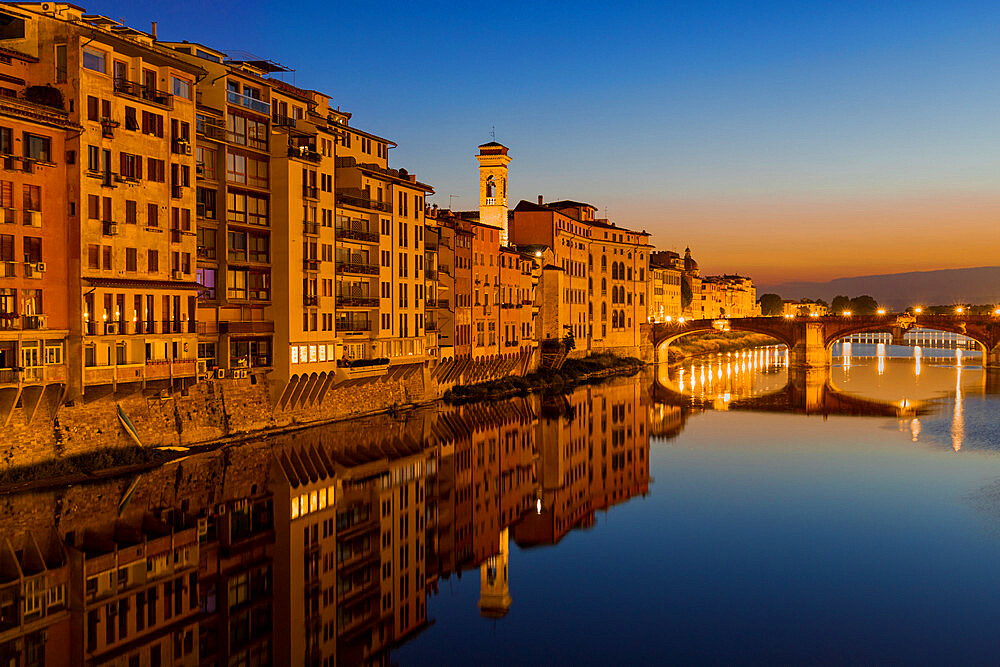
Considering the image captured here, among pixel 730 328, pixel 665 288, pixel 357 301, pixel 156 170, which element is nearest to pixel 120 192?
pixel 156 170

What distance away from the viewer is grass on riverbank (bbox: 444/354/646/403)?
70250mm

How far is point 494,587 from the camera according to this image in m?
28.2

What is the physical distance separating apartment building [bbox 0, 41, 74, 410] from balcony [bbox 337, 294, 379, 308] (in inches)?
745

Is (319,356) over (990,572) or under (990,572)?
over

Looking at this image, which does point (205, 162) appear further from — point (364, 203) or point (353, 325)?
point (353, 325)

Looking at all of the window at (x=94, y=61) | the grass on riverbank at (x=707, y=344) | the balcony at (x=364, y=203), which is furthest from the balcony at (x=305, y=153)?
the grass on riverbank at (x=707, y=344)

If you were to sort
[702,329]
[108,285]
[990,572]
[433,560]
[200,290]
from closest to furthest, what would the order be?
[990,572] < [433,560] < [108,285] < [200,290] < [702,329]

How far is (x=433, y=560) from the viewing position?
103ft

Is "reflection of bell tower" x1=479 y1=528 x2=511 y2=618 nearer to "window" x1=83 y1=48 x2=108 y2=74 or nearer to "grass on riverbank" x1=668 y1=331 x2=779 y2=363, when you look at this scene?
"window" x1=83 y1=48 x2=108 y2=74

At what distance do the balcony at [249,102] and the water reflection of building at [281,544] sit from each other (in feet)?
59.3

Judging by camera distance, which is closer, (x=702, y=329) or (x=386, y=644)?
(x=386, y=644)

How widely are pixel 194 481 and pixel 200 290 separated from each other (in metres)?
10.8

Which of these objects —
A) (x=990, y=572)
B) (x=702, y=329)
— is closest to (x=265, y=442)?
(x=990, y=572)

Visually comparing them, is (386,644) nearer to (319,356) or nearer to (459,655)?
(459,655)
